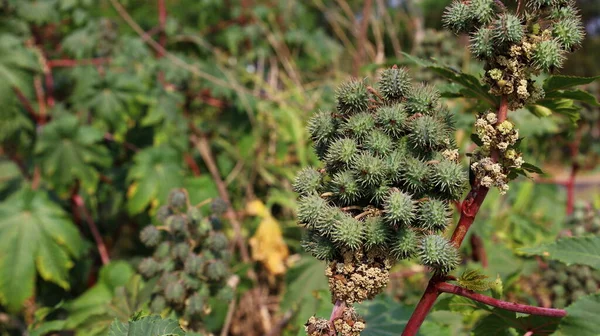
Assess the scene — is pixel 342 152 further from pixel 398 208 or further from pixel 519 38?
pixel 519 38

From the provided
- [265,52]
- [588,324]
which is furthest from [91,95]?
[588,324]

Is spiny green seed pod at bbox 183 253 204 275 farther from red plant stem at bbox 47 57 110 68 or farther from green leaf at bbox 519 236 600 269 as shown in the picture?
red plant stem at bbox 47 57 110 68

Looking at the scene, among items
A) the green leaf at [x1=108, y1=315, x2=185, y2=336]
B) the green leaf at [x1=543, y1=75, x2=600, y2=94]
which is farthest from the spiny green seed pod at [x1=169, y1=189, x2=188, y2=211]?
the green leaf at [x1=543, y1=75, x2=600, y2=94]

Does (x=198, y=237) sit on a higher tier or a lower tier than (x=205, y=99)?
lower

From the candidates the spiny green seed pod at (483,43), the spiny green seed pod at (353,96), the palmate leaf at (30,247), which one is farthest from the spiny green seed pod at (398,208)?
the palmate leaf at (30,247)

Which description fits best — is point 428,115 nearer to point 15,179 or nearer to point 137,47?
point 137,47

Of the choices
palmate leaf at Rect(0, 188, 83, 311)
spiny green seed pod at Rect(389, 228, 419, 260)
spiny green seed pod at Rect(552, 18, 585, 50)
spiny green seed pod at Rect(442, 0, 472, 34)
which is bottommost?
palmate leaf at Rect(0, 188, 83, 311)
